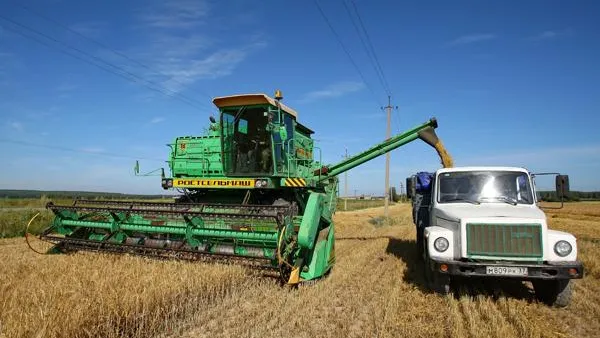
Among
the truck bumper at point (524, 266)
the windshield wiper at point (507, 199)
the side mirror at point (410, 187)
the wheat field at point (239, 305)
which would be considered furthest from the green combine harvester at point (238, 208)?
the windshield wiper at point (507, 199)

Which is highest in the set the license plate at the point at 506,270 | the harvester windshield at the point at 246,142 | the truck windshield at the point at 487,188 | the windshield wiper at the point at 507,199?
the harvester windshield at the point at 246,142

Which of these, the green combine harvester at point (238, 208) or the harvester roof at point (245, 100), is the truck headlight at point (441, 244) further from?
the harvester roof at point (245, 100)

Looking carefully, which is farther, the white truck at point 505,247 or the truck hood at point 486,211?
the truck hood at point 486,211

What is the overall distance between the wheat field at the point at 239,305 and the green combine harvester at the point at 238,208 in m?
0.42

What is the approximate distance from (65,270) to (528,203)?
6.65 meters

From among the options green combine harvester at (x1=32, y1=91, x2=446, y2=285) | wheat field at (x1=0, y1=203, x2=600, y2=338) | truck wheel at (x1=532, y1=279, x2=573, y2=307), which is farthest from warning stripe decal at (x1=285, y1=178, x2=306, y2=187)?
truck wheel at (x1=532, y1=279, x2=573, y2=307)

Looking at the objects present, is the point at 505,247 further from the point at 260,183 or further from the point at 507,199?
the point at 260,183

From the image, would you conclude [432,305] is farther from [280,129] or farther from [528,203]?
[280,129]

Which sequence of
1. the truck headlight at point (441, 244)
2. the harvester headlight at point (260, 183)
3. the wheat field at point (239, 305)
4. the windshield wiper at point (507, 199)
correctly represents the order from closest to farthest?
1. the wheat field at point (239, 305)
2. the truck headlight at point (441, 244)
3. the windshield wiper at point (507, 199)
4. the harvester headlight at point (260, 183)

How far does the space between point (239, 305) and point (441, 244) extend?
8.91 feet

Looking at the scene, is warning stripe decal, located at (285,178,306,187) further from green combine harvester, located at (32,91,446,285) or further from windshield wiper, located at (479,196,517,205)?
windshield wiper, located at (479,196,517,205)

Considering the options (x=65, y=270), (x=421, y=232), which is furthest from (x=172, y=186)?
(x=421, y=232)

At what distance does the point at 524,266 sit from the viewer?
488 centimetres

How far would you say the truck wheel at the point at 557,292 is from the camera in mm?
4918
